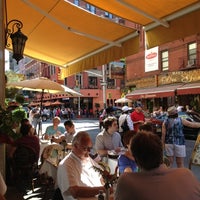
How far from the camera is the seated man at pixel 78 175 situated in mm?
3014

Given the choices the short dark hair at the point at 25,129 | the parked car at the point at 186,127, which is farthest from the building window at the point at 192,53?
the short dark hair at the point at 25,129

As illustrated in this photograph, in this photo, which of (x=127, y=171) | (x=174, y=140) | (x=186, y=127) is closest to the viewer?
(x=127, y=171)

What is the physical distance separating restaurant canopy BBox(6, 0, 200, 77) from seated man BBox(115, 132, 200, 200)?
2.79 meters

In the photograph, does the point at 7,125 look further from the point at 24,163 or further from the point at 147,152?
the point at 24,163

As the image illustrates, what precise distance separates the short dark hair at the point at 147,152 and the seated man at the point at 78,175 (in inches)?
45.5

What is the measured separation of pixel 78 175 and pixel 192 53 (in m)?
23.5

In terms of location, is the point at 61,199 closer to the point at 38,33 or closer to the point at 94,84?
the point at 38,33

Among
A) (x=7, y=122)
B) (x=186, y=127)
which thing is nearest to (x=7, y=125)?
(x=7, y=122)

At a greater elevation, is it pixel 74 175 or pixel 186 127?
pixel 74 175

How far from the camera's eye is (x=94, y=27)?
20.5 feet

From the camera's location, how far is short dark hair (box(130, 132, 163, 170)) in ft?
6.57

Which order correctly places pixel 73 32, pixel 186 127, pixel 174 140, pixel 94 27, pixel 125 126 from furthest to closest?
pixel 186 127, pixel 125 126, pixel 174 140, pixel 73 32, pixel 94 27

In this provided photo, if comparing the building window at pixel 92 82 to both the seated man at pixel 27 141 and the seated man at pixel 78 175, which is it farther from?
the seated man at pixel 78 175

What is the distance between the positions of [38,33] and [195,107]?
58.4ft
